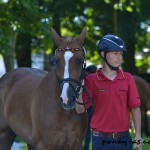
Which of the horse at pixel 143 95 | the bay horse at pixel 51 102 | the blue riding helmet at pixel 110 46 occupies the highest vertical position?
the blue riding helmet at pixel 110 46

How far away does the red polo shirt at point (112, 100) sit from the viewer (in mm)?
5301

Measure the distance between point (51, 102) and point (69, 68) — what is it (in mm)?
866

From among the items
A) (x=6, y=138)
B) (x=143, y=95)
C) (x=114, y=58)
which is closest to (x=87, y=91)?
(x=114, y=58)

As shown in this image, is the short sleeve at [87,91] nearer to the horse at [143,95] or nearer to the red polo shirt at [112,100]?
the red polo shirt at [112,100]

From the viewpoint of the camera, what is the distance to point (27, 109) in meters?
7.00

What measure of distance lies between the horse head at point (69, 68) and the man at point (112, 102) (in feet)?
0.51

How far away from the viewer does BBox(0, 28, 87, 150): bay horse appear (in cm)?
559

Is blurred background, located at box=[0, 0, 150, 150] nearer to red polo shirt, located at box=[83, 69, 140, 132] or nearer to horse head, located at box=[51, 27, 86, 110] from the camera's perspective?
horse head, located at box=[51, 27, 86, 110]

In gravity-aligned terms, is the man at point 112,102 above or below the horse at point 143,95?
above

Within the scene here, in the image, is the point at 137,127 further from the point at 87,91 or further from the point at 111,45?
the point at 111,45

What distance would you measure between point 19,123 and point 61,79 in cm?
189

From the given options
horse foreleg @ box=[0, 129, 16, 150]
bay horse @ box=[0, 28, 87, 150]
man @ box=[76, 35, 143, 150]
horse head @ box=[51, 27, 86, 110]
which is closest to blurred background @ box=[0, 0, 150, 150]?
horse foreleg @ box=[0, 129, 16, 150]

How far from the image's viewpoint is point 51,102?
20.7ft

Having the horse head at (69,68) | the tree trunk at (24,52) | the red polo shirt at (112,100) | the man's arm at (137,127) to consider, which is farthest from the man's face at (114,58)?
the tree trunk at (24,52)
